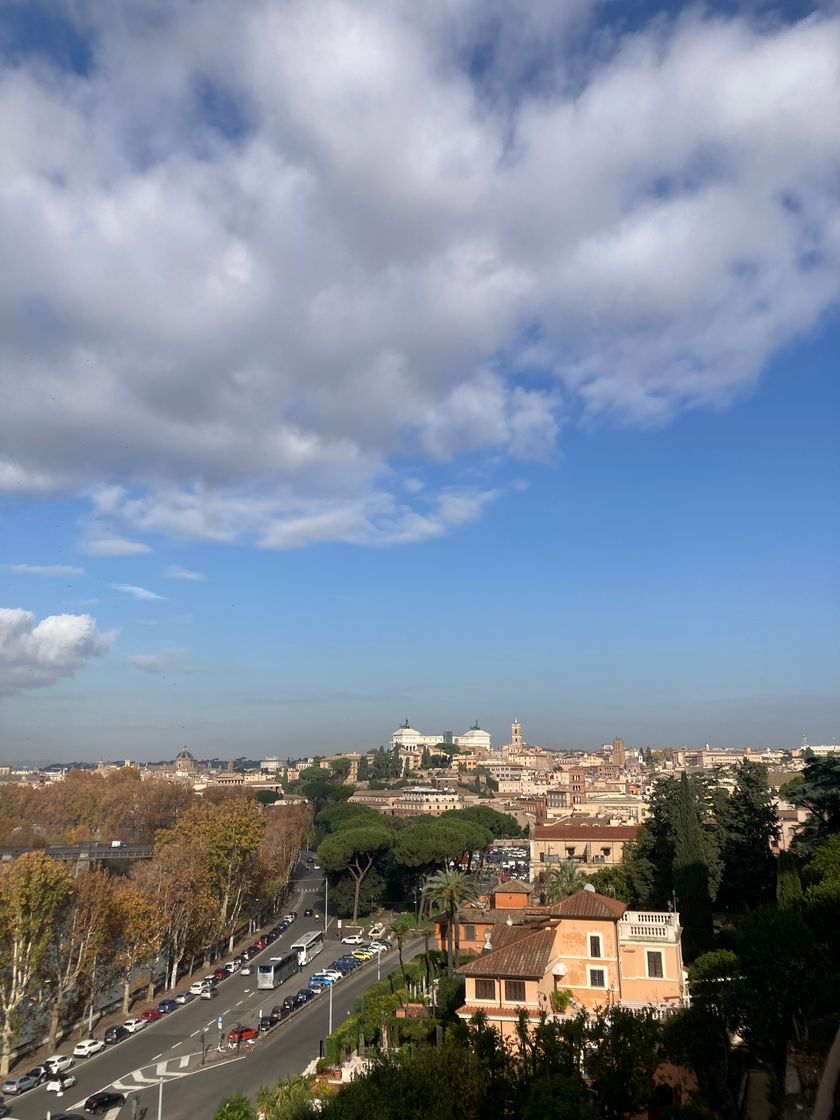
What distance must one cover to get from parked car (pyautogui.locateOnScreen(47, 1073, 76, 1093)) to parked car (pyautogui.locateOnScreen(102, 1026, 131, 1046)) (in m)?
7.32

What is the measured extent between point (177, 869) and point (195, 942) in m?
7.47

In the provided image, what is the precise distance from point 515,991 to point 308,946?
4393 cm

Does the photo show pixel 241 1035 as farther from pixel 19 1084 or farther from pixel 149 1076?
pixel 19 1084

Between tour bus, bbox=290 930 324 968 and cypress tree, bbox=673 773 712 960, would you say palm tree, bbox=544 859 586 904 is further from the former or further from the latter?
tour bus, bbox=290 930 324 968

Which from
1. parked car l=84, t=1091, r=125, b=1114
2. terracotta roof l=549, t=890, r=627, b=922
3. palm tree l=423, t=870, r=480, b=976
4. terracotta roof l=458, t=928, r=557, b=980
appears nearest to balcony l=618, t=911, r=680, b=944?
terracotta roof l=549, t=890, r=627, b=922

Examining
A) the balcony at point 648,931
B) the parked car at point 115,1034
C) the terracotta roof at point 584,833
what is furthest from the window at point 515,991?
the terracotta roof at point 584,833

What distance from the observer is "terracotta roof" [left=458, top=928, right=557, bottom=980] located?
31.4m

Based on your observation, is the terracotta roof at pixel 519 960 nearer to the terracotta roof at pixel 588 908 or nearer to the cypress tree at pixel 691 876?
the terracotta roof at pixel 588 908

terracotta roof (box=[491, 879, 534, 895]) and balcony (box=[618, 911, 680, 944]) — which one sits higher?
balcony (box=[618, 911, 680, 944])

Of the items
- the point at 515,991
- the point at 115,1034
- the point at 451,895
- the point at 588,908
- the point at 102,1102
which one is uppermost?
the point at 588,908

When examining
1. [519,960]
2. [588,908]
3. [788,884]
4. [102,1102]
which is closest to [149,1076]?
[102,1102]

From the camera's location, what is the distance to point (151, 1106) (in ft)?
122

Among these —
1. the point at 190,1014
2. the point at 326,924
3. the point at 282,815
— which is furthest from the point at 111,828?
the point at 190,1014

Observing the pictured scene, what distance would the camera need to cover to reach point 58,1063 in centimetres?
4309
